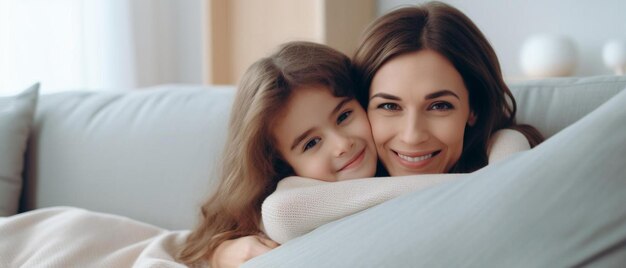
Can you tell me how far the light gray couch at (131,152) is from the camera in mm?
1474

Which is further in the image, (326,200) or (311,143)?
(311,143)

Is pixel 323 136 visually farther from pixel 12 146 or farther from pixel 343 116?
pixel 12 146

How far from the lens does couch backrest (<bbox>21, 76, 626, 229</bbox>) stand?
1.47m

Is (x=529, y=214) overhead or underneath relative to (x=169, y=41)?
overhead

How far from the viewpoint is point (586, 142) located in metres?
0.60

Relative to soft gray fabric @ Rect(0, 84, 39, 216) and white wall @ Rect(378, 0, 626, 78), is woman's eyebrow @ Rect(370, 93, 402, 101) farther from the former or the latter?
white wall @ Rect(378, 0, 626, 78)

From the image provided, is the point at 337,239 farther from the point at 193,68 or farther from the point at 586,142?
the point at 193,68

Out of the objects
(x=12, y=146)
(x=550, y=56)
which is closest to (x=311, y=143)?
(x=12, y=146)

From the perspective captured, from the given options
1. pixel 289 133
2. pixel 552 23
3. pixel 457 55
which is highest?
pixel 457 55

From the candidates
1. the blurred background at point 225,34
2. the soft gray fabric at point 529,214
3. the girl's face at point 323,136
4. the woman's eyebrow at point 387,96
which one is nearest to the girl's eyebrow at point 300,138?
the girl's face at point 323,136

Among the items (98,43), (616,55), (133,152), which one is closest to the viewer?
(133,152)

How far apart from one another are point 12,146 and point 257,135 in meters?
0.77

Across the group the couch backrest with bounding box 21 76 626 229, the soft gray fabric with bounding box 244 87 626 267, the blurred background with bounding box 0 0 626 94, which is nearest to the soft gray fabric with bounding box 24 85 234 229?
the couch backrest with bounding box 21 76 626 229

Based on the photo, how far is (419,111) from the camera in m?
1.04
